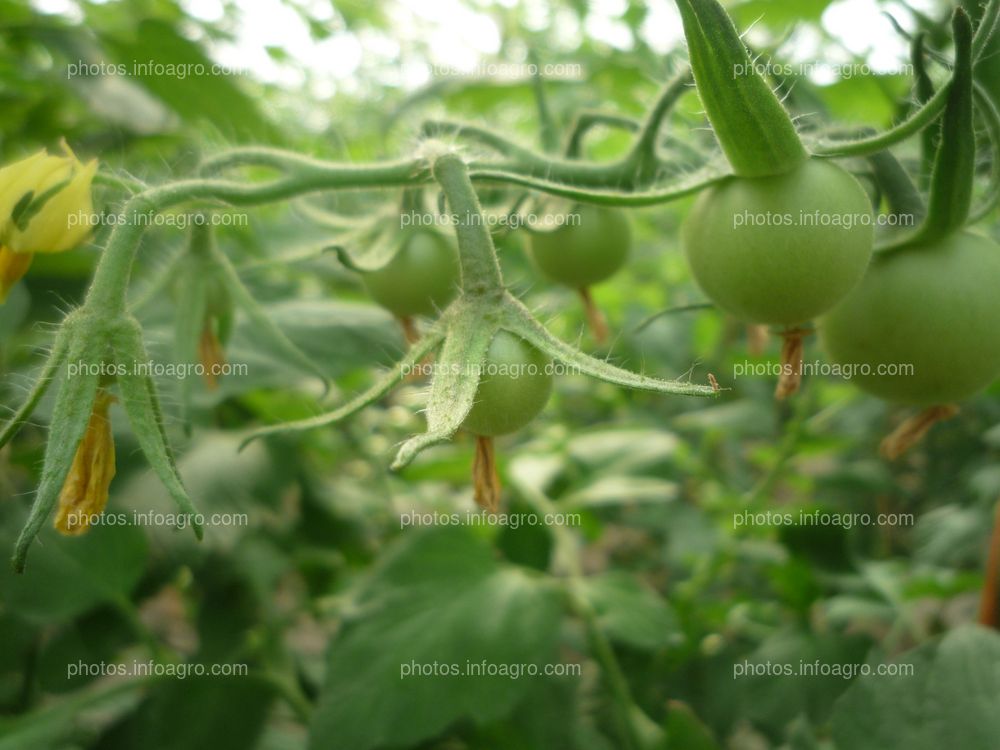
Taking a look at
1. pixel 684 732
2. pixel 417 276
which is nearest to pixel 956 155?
pixel 417 276

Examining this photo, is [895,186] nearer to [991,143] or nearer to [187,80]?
[991,143]

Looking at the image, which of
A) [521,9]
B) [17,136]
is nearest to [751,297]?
[17,136]

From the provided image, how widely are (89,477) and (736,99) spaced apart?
444 mm

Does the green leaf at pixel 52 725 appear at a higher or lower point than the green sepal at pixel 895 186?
lower

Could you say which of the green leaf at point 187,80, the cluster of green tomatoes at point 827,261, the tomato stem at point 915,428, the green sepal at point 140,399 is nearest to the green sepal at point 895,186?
the cluster of green tomatoes at point 827,261

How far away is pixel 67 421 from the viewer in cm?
45

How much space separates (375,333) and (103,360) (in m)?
0.50

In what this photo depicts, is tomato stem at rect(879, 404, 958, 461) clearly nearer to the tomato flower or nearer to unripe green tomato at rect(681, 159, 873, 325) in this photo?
unripe green tomato at rect(681, 159, 873, 325)

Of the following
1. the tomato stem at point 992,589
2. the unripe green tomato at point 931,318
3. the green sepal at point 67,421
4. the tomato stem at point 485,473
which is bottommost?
the tomato stem at point 992,589

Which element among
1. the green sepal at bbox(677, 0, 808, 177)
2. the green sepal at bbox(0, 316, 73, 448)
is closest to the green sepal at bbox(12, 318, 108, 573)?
the green sepal at bbox(0, 316, 73, 448)

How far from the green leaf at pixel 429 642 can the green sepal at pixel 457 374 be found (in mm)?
413

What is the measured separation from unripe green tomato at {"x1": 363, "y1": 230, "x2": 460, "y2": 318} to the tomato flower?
0.25m

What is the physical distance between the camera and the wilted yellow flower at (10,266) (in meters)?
0.51

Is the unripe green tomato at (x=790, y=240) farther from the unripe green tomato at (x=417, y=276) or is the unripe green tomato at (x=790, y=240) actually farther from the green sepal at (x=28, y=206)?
the green sepal at (x=28, y=206)
